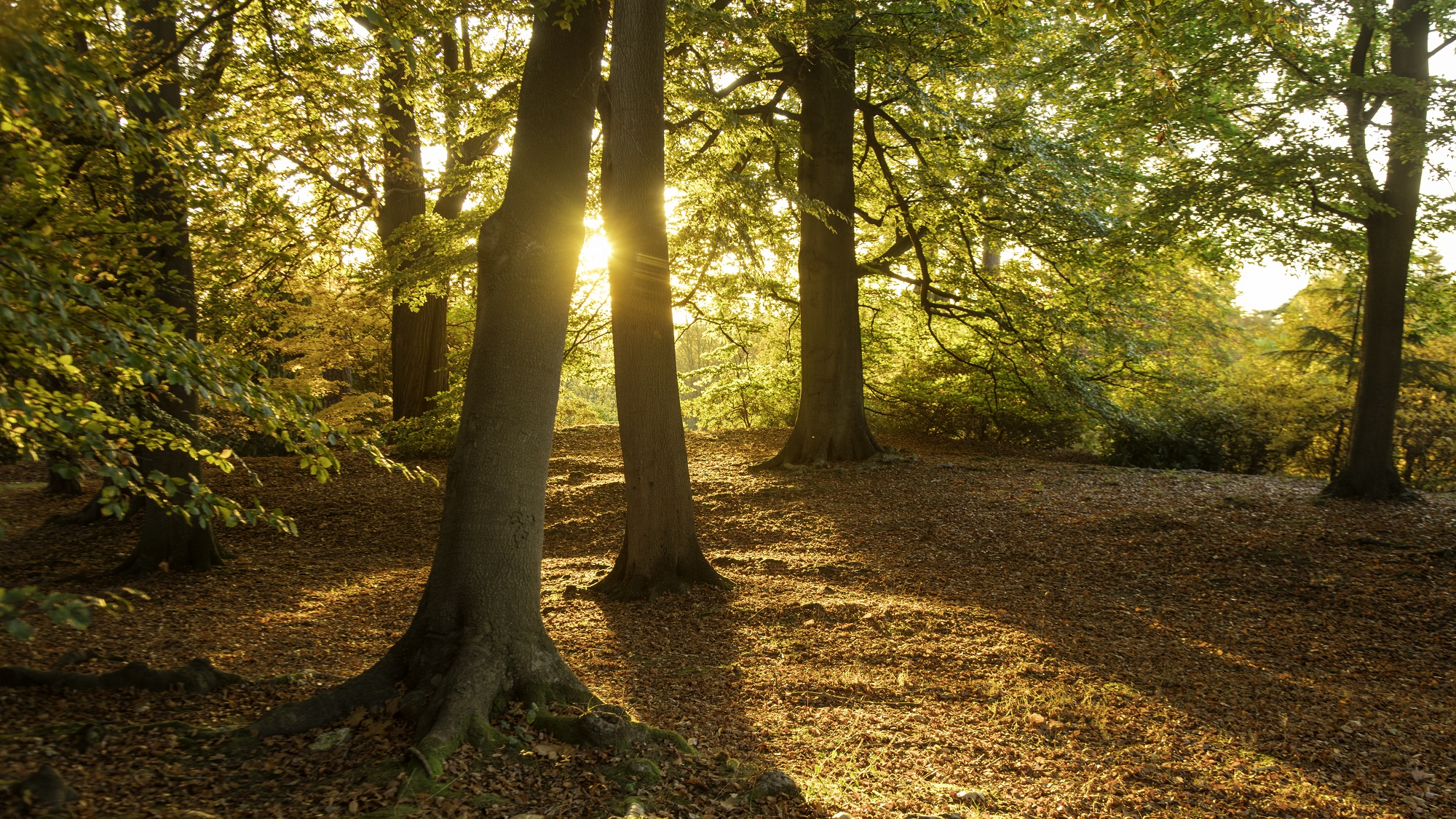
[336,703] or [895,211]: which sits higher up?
[895,211]

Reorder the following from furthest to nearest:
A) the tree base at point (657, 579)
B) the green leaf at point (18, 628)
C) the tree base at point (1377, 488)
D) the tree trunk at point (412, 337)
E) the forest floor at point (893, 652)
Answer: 1. the tree trunk at point (412, 337)
2. the tree base at point (1377, 488)
3. the tree base at point (657, 579)
4. the forest floor at point (893, 652)
5. the green leaf at point (18, 628)

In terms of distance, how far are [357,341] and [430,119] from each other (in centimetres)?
589

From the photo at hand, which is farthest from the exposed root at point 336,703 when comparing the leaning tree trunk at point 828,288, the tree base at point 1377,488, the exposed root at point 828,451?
the tree base at point 1377,488

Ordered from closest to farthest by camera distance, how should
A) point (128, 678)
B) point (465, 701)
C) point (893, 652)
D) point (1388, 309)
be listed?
point (465, 701)
point (128, 678)
point (893, 652)
point (1388, 309)

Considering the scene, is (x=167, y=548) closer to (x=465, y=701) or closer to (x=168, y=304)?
(x=168, y=304)

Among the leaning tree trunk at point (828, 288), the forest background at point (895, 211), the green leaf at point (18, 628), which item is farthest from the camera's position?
the leaning tree trunk at point (828, 288)

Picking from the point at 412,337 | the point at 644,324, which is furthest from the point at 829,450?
the point at 412,337

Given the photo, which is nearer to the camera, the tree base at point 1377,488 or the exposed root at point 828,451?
the tree base at point 1377,488

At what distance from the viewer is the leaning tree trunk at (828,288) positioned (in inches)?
459

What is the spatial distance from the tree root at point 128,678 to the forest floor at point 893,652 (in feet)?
0.29

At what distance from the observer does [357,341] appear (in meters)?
14.7

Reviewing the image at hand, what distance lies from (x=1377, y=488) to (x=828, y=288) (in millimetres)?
6706

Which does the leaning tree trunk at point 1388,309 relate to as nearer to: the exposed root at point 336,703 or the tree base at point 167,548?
the exposed root at point 336,703

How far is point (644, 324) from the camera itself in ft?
22.5
